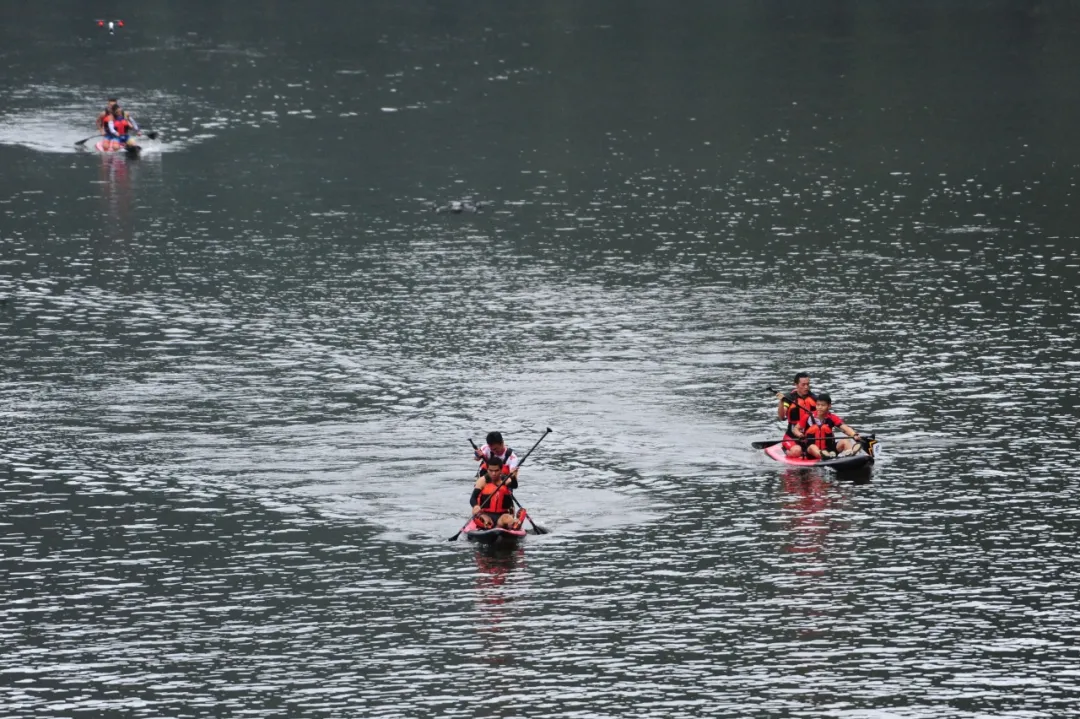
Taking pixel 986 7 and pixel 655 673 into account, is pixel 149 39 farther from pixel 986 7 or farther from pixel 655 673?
pixel 655 673

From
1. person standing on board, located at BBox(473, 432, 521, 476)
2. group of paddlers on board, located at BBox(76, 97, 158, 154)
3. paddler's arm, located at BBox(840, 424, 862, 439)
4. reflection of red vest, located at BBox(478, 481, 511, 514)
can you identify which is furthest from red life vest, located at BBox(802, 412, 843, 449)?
group of paddlers on board, located at BBox(76, 97, 158, 154)

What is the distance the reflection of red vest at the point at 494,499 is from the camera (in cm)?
4259

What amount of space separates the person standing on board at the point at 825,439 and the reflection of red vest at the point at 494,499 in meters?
10.2

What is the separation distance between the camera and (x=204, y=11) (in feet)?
516

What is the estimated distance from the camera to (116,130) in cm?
9794

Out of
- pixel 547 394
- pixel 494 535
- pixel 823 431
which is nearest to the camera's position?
pixel 494 535

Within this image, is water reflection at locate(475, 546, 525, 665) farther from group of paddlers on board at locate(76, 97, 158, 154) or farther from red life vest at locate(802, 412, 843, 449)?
group of paddlers on board at locate(76, 97, 158, 154)

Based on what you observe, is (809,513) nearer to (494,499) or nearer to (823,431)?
(823,431)

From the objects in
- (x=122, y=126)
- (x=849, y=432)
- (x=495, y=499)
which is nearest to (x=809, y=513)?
(x=849, y=432)

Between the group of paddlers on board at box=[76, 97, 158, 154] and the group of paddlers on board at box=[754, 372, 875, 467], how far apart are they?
58630 millimetres

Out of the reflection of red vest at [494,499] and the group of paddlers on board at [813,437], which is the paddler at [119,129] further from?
the reflection of red vest at [494,499]

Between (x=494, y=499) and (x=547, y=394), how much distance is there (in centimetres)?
1301

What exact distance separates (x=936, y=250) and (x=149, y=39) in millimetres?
87897

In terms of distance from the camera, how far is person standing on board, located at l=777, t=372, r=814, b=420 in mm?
48906
